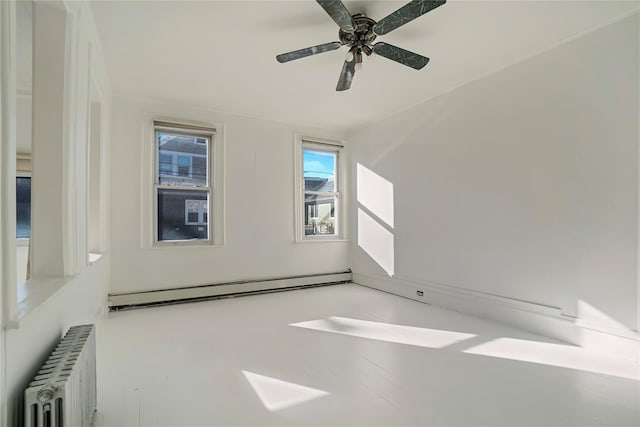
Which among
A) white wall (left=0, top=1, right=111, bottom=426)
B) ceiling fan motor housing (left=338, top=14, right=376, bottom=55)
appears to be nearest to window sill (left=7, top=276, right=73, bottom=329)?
white wall (left=0, top=1, right=111, bottom=426)

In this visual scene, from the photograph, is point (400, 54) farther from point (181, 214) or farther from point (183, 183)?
point (181, 214)

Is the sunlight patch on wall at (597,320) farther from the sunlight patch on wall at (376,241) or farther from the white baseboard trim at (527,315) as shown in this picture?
the sunlight patch on wall at (376,241)

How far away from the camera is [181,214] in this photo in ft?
13.3

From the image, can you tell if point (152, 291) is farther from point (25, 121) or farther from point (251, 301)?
point (25, 121)

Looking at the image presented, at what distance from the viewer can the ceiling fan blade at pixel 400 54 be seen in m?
2.33

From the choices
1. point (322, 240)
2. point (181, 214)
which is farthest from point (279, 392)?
point (322, 240)

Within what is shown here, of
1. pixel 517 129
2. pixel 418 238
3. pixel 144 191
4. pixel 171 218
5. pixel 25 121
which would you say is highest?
pixel 25 121

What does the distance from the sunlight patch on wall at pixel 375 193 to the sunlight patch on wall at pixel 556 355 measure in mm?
2119

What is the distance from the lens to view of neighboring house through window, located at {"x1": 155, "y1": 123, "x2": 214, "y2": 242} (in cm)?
392

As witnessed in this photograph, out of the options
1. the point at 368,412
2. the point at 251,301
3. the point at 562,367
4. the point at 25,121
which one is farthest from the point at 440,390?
the point at 25,121

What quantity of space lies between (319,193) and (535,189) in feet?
9.88

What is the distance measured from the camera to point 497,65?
2.94m

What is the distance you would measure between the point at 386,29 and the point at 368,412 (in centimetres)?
239

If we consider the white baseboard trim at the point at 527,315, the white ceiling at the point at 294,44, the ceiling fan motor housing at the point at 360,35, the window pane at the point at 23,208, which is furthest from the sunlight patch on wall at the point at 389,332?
the window pane at the point at 23,208
